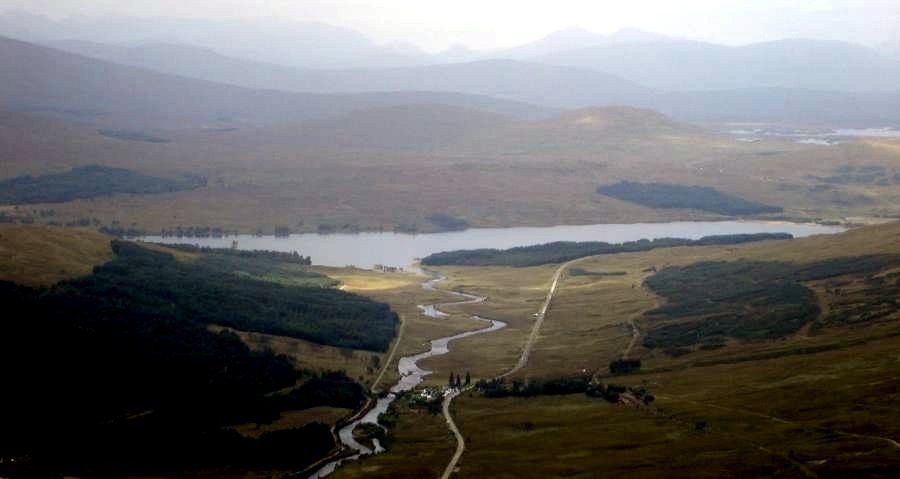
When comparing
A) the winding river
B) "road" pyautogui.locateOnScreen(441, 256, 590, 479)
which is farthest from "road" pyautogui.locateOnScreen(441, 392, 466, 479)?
the winding river

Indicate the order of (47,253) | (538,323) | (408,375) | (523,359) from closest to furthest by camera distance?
(408,375) < (523,359) < (47,253) < (538,323)

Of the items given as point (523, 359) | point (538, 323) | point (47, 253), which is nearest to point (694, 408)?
point (523, 359)

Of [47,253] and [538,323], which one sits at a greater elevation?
[47,253]

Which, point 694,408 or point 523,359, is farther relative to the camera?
point 523,359

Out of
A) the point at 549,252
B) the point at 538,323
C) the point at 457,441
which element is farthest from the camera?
the point at 549,252

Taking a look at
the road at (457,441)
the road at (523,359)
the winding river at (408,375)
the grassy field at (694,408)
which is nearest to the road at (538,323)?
the road at (523,359)

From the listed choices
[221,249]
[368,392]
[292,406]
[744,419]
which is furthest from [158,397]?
[221,249]

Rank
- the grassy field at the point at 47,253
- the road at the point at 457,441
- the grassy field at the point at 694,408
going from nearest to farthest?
the grassy field at the point at 694,408, the road at the point at 457,441, the grassy field at the point at 47,253

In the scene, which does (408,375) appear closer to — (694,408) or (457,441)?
(457,441)

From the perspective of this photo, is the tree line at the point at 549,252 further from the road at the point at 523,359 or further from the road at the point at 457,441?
the road at the point at 457,441
